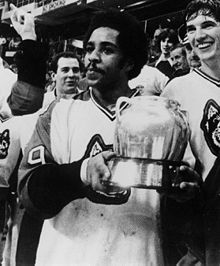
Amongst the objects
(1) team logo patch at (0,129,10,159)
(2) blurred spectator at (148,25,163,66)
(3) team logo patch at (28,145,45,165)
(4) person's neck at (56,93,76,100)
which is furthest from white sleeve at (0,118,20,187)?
(2) blurred spectator at (148,25,163,66)

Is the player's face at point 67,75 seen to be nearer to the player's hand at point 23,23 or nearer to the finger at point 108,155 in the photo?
the player's hand at point 23,23

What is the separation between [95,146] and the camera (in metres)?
1.95

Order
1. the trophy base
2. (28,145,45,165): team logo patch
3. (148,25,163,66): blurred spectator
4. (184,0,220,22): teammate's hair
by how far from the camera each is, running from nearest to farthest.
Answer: the trophy base → (184,0,220,22): teammate's hair → (148,25,163,66): blurred spectator → (28,145,45,165): team logo patch

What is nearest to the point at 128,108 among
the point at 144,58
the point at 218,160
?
the point at 144,58

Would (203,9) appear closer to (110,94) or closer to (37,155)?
(110,94)

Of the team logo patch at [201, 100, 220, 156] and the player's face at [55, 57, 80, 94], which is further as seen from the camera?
the player's face at [55, 57, 80, 94]

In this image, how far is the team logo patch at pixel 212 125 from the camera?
178 centimetres

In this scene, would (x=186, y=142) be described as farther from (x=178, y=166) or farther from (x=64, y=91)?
(x=64, y=91)

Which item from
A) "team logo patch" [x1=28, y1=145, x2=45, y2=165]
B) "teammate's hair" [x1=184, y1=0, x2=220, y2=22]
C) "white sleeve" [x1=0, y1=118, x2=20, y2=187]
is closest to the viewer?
"teammate's hair" [x1=184, y1=0, x2=220, y2=22]

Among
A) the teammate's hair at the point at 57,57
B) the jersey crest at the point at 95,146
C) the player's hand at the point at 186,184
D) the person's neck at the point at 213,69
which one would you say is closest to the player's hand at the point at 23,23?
the teammate's hair at the point at 57,57

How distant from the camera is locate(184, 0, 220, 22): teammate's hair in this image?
5.89 ft

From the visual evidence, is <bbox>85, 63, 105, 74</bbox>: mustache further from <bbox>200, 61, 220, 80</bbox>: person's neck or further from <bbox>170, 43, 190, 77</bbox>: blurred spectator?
<bbox>200, 61, 220, 80</bbox>: person's neck

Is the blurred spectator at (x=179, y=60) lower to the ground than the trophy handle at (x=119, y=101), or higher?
higher

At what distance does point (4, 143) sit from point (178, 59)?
793mm
